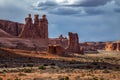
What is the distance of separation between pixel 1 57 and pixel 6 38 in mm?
43896

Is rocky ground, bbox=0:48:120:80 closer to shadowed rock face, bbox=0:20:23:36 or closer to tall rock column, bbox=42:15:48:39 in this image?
tall rock column, bbox=42:15:48:39

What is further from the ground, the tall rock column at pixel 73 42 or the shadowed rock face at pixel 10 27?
the shadowed rock face at pixel 10 27

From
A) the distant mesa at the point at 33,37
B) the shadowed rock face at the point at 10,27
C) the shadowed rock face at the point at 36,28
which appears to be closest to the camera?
the distant mesa at the point at 33,37

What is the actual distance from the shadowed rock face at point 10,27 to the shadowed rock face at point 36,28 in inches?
516

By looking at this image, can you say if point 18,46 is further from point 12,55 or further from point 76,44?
point 12,55

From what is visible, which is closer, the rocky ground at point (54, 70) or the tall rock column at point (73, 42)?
the rocky ground at point (54, 70)

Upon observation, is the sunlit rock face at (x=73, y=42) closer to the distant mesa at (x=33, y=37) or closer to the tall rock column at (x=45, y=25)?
the distant mesa at (x=33, y=37)

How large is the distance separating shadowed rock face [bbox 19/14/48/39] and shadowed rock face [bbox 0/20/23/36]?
13119mm

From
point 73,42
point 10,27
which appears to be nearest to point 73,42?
point 73,42

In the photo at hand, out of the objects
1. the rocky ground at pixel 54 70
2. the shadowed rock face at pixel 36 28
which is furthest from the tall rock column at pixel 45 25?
the rocky ground at pixel 54 70

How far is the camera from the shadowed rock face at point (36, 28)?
131 meters

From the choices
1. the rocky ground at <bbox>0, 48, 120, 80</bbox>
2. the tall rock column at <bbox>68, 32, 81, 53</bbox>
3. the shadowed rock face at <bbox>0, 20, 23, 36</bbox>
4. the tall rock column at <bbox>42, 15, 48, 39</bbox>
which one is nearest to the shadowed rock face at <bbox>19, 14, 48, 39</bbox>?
the tall rock column at <bbox>42, 15, 48, 39</bbox>

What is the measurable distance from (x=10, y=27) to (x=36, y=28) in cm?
1487

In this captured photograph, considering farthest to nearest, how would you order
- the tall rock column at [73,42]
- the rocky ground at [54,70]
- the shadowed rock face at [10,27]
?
the shadowed rock face at [10,27] < the tall rock column at [73,42] < the rocky ground at [54,70]
